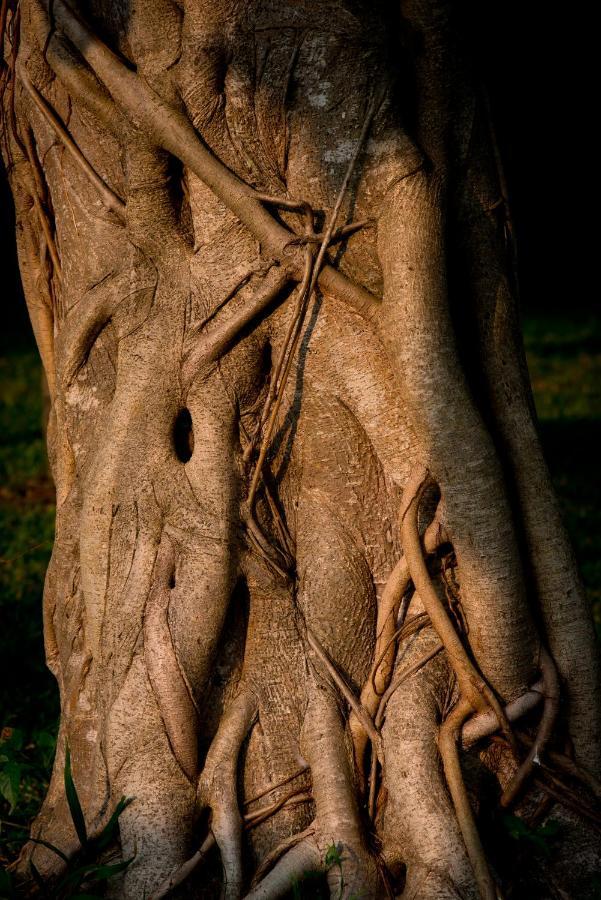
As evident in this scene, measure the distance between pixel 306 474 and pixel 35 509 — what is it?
3.94m

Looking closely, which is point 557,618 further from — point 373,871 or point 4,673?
point 4,673

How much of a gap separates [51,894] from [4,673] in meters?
1.70

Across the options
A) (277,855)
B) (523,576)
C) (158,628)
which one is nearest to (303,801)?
(277,855)

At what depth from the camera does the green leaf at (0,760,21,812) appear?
293 centimetres

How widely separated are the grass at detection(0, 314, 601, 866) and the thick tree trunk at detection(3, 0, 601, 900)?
571 millimetres

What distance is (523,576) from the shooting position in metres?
2.75

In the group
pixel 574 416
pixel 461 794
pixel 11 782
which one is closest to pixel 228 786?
pixel 461 794

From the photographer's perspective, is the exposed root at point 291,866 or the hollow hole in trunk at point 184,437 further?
the hollow hole in trunk at point 184,437

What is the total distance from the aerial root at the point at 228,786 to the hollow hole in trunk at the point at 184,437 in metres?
0.68

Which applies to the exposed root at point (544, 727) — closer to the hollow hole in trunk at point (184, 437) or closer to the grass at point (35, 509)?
the hollow hole in trunk at point (184, 437)

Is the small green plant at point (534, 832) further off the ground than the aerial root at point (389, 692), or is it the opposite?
the aerial root at point (389, 692)

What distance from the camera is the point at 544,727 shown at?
274 cm

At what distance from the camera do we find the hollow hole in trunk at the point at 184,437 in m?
2.85

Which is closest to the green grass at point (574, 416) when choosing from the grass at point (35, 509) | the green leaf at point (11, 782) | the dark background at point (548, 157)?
the grass at point (35, 509)
